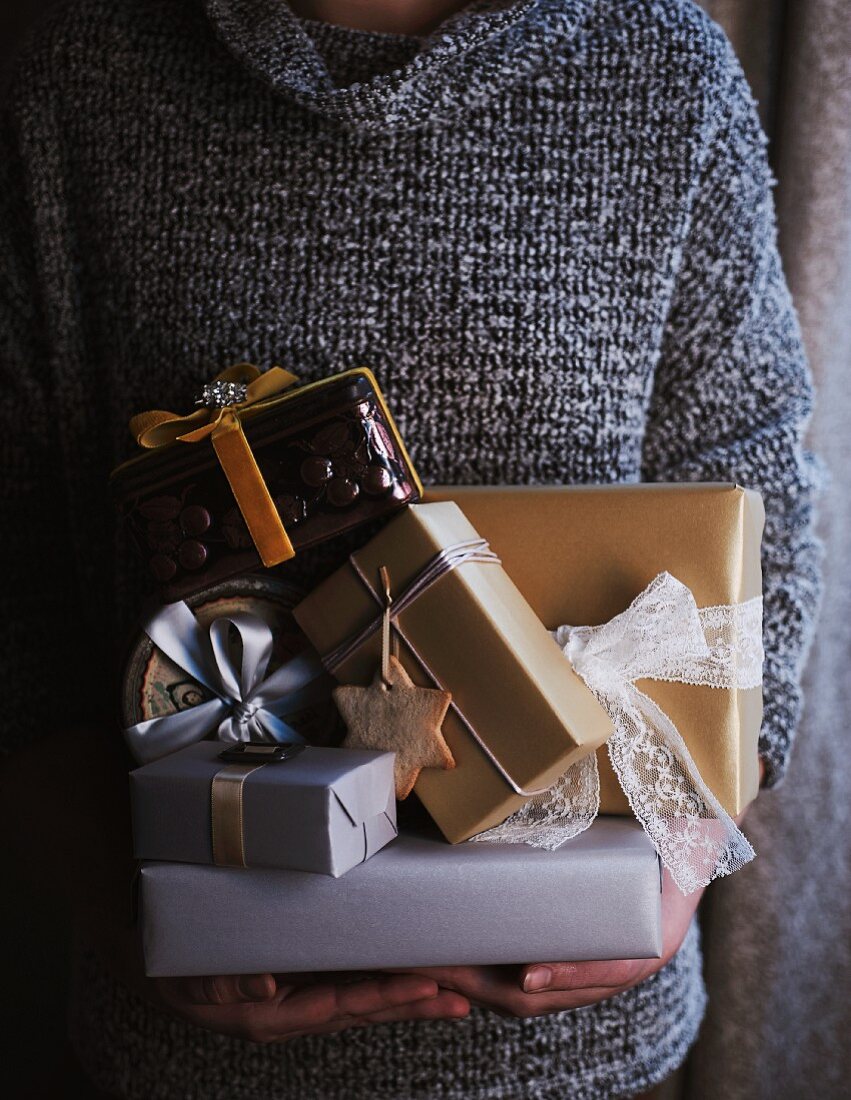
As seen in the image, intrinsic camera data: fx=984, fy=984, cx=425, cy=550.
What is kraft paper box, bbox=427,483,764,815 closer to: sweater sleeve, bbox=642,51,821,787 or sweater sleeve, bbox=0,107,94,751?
sweater sleeve, bbox=642,51,821,787

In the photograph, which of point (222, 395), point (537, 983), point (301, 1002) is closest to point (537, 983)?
point (537, 983)

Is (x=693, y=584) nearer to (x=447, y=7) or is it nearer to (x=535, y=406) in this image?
(x=535, y=406)

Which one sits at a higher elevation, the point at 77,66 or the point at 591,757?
the point at 77,66

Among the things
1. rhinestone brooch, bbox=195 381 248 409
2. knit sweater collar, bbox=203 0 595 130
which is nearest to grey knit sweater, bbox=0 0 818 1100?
knit sweater collar, bbox=203 0 595 130

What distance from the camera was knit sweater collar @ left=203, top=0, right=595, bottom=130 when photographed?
2.24 ft

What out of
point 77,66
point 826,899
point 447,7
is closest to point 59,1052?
point 826,899

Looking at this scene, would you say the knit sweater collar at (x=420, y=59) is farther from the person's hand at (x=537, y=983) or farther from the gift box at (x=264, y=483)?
the person's hand at (x=537, y=983)

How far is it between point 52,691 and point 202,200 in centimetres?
40

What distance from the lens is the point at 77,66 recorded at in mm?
750

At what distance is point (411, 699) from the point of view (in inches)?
21.5

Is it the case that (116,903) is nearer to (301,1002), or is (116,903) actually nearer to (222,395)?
(301,1002)

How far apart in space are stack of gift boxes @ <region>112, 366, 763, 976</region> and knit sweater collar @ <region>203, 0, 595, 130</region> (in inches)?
8.6

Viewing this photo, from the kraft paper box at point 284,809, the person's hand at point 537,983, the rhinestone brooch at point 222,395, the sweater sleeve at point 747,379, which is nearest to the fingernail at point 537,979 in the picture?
the person's hand at point 537,983

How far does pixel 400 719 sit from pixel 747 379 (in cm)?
41
